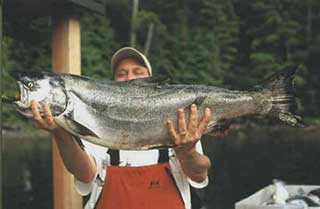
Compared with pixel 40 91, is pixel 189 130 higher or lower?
lower

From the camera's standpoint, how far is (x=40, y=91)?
2.30 m

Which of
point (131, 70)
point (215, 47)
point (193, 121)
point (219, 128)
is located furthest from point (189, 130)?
point (215, 47)

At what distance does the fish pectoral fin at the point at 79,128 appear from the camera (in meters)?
2.37

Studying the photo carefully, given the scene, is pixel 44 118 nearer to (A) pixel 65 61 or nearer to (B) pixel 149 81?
(B) pixel 149 81

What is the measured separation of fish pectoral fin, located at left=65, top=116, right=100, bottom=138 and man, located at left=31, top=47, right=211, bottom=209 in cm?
26

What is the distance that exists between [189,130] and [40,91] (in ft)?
2.15

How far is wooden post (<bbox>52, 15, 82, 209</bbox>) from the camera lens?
13.6 feet

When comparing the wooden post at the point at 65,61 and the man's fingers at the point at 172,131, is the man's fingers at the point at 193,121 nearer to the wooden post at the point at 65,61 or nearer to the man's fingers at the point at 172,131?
the man's fingers at the point at 172,131

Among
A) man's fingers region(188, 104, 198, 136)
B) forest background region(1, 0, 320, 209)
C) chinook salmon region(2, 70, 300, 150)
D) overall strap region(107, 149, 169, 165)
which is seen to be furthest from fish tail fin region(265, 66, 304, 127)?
forest background region(1, 0, 320, 209)

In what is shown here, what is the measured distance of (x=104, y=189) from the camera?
111 inches

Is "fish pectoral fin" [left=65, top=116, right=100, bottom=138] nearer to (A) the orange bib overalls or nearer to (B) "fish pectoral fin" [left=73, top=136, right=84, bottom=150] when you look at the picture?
(B) "fish pectoral fin" [left=73, top=136, right=84, bottom=150]

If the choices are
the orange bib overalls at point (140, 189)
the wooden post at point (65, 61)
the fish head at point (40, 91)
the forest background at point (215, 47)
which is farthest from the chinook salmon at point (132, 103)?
the forest background at point (215, 47)

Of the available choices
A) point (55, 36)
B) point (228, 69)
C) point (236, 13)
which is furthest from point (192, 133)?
point (236, 13)

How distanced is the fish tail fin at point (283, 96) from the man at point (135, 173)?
15.3 inches
